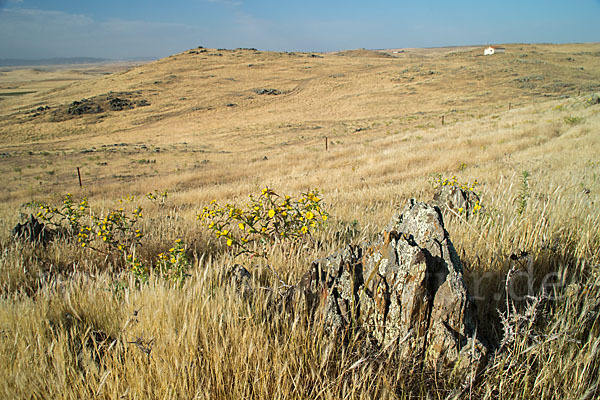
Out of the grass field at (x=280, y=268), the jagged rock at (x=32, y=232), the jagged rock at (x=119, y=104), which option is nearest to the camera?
the grass field at (x=280, y=268)

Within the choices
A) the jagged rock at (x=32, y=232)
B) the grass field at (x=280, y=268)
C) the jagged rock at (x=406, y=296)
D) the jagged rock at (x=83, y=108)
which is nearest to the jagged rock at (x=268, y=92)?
the grass field at (x=280, y=268)

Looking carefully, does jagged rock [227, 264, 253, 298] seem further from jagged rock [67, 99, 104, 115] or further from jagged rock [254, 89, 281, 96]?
jagged rock [67, 99, 104, 115]

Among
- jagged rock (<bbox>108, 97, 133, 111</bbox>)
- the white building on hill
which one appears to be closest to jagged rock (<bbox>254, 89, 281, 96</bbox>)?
jagged rock (<bbox>108, 97, 133, 111</bbox>)

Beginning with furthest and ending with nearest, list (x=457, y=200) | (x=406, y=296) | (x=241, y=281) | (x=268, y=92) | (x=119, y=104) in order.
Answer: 1. (x=268, y=92)
2. (x=119, y=104)
3. (x=457, y=200)
4. (x=241, y=281)
5. (x=406, y=296)

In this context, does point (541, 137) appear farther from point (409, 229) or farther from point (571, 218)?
point (409, 229)

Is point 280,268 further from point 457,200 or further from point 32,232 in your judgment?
point 32,232

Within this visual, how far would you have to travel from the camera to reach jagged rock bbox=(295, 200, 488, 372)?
1615 millimetres

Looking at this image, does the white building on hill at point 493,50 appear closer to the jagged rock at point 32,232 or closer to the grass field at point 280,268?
the grass field at point 280,268

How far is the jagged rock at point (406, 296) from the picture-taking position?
162 centimetres

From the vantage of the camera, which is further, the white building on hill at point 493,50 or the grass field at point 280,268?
the white building on hill at point 493,50

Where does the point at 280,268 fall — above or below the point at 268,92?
below

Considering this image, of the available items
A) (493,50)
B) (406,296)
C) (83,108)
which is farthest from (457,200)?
(493,50)

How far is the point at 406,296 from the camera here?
1722 mm

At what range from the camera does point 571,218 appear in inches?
119
